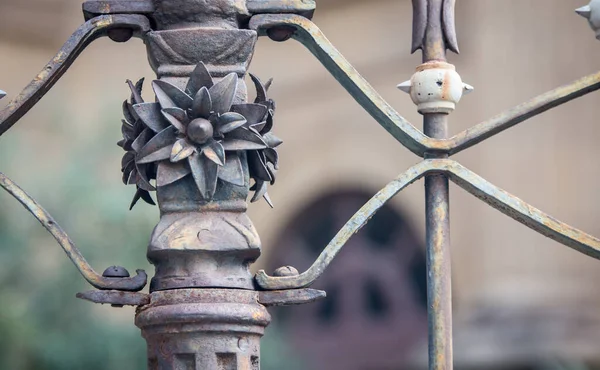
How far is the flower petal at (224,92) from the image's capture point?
1.71 metres

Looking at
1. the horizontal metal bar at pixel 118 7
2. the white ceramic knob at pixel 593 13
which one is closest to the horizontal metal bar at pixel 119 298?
the horizontal metal bar at pixel 118 7

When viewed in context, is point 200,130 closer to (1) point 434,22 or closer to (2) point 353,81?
(2) point 353,81

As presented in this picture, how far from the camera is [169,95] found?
171 cm

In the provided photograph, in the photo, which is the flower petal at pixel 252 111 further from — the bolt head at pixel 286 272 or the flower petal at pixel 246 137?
the bolt head at pixel 286 272

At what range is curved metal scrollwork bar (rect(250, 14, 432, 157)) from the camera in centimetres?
179

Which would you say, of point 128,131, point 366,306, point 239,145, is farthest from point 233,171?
point 366,306

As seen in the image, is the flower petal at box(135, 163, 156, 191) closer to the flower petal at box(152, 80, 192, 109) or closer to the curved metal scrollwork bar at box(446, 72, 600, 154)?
the flower petal at box(152, 80, 192, 109)

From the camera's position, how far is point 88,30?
179 centimetres

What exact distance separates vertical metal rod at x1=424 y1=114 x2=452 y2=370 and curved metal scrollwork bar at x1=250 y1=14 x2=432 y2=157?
0.03 metres

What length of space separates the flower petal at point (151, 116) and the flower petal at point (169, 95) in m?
0.02

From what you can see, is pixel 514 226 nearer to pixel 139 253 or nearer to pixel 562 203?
pixel 562 203

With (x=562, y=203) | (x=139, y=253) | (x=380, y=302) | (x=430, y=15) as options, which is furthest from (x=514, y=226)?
(x=430, y=15)

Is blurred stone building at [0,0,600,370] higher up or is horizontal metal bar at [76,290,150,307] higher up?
blurred stone building at [0,0,600,370]

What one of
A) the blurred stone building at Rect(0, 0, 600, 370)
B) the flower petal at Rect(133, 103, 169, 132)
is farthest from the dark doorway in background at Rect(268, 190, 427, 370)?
the flower petal at Rect(133, 103, 169, 132)
